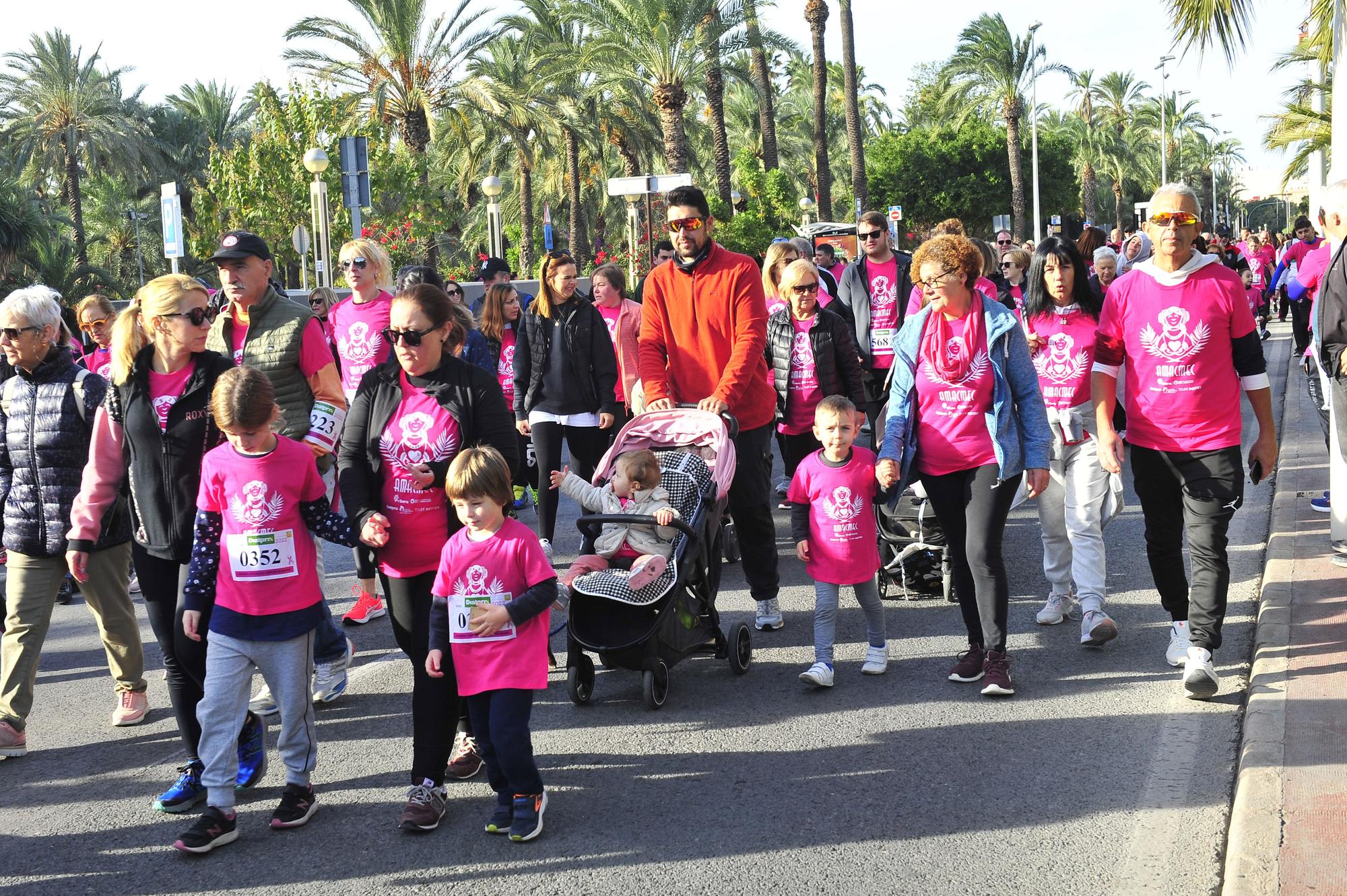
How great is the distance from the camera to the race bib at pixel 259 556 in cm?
452

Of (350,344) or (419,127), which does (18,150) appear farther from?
(350,344)

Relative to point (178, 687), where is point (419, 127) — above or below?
above

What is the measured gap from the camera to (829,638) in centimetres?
609

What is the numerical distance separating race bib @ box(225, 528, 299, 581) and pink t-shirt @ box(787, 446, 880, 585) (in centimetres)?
254

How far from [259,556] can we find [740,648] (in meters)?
2.57

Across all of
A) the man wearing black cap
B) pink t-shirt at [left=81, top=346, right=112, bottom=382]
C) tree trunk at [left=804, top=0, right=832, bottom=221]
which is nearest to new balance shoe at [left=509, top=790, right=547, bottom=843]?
the man wearing black cap

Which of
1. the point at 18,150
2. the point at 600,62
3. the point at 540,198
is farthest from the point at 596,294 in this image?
the point at 18,150

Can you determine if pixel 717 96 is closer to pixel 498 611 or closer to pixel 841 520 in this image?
pixel 841 520

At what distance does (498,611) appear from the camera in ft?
14.3

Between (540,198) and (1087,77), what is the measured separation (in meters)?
40.7

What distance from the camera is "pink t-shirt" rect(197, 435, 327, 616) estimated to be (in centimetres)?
452

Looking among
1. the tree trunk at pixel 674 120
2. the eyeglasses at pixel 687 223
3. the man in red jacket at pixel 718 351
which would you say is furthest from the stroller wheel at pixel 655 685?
the tree trunk at pixel 674 120

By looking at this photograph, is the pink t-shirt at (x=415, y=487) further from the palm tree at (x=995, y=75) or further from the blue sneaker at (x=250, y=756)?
the palm tree at (x=995, y=75)

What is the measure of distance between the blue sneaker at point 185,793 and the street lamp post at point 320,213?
1111 cm
